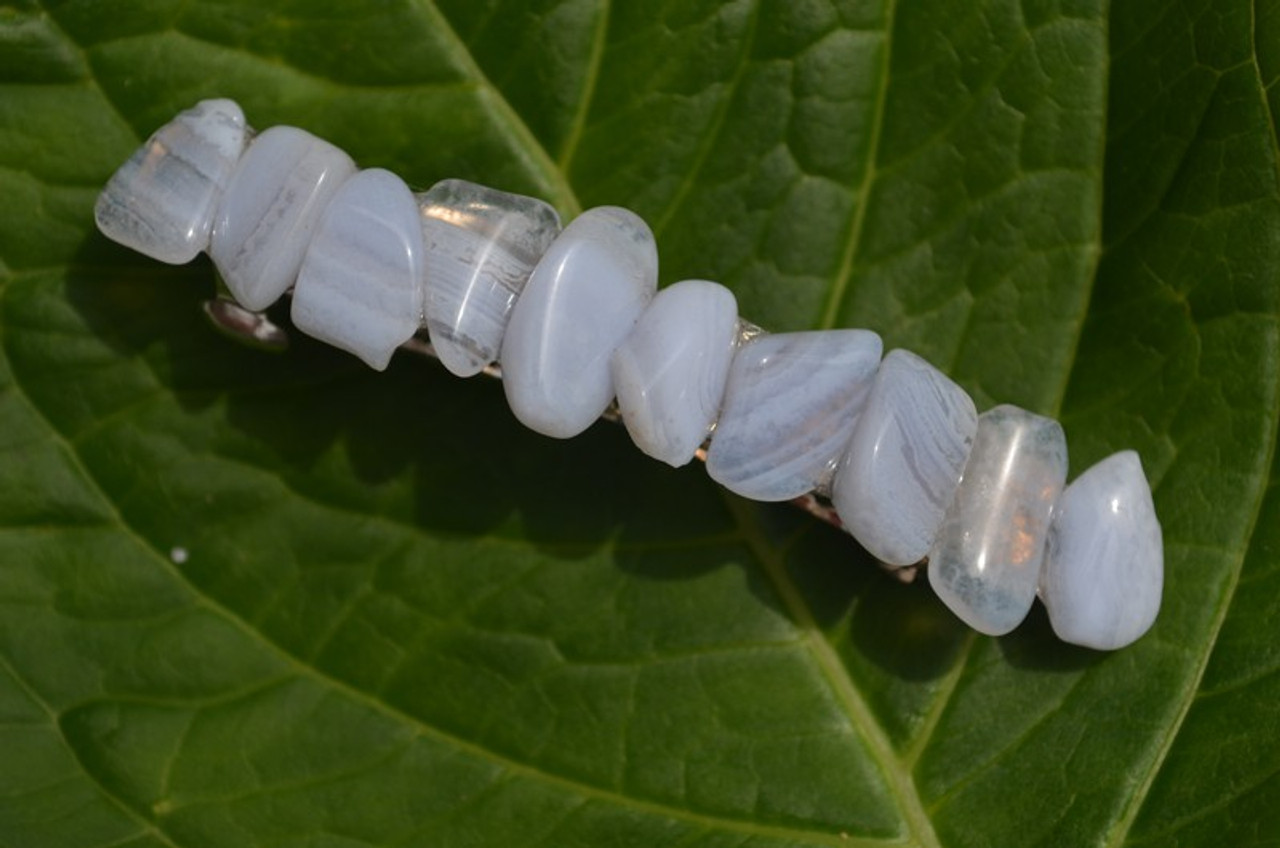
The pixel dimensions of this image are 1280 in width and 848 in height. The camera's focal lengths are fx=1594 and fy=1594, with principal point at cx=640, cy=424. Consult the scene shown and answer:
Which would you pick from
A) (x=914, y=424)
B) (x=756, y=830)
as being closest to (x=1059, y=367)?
(x=914, y=424)

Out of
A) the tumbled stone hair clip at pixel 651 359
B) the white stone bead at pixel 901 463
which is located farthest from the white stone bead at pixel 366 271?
the white stone bead at pixel 901 463

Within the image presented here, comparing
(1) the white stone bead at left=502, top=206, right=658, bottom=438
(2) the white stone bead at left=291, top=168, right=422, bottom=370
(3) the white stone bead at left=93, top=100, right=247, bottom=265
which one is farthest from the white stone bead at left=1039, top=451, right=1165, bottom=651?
(3) the white stone bead at left=93, top=100, right=247, bottom=265

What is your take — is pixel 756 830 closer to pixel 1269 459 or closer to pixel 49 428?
pixel 1269 459

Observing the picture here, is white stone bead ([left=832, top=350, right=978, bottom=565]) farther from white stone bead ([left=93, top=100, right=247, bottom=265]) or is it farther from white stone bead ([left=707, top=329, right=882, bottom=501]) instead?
white stone bead ([left=93, top=100, right=247, bottom=265])

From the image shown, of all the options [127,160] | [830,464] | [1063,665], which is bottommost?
[1063,665]

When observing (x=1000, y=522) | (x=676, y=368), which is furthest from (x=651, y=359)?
(x=1000, y=522)

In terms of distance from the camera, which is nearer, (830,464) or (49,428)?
(830,464)
